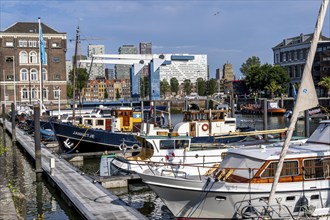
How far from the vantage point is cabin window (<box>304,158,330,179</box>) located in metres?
15.9

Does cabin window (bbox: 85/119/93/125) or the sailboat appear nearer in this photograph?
the sailboat

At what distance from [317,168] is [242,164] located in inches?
104

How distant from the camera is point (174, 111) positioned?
12762 centimetres

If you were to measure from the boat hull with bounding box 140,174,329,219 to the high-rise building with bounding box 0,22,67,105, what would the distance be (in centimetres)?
8298

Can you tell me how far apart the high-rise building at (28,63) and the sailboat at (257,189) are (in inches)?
3264

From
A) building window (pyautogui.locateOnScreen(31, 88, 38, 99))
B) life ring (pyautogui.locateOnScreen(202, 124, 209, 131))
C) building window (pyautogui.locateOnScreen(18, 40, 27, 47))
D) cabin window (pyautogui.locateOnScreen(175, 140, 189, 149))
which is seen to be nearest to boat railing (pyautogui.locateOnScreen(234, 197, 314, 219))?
cabin window (pyautogui.locateOnScreen(175, 140, 189, 149))

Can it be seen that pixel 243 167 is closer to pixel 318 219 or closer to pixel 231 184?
pixel 231 184

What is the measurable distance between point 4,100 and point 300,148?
8719 cm

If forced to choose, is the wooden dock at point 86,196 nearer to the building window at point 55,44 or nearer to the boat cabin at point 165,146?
the boat cabin at point 165,146

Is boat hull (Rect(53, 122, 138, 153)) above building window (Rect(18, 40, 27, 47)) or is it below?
below

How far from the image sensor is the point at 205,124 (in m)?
31.1

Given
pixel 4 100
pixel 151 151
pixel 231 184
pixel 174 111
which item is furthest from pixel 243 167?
pixel 174 111

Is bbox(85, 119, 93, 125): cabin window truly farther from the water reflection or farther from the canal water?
the canal water

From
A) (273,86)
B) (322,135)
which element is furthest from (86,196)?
(273,86)
